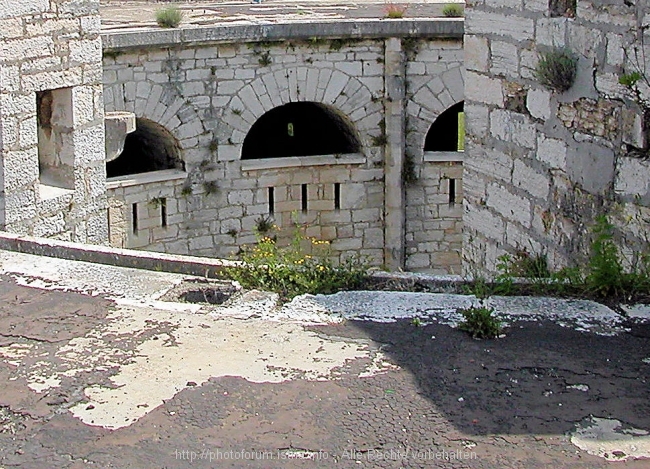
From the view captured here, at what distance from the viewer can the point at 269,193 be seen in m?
14.9

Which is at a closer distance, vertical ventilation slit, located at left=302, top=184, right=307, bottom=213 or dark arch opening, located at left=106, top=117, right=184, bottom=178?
dark arch opening, located at left=106, top=117, right=184, bottom=178

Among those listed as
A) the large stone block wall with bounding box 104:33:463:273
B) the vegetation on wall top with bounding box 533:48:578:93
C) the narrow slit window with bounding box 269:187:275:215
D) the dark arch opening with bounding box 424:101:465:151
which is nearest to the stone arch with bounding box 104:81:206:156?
the large stone block wall with bounding box 104:33:463:273

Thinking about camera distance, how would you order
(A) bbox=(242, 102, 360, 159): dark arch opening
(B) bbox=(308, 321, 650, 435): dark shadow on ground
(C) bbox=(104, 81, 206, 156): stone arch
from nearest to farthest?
(B) bbox=(308, 321, 650, 435): dark shadow on ground < (C) bbox=(104, 81, 206, 156): stone arch < (A) bbox=(242, 102, 360, 159): dark arch opening

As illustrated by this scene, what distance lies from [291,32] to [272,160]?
1743mm

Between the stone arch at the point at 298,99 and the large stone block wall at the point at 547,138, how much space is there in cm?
673

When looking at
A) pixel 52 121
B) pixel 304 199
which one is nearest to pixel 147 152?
pixel 304 199

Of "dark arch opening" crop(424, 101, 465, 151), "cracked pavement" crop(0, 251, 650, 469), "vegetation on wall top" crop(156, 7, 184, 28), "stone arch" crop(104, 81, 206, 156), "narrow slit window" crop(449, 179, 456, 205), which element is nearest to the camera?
"cracked pavement" crop(0, 251, 650, 469)

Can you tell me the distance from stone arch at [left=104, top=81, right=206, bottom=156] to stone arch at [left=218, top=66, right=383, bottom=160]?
1.45 feet

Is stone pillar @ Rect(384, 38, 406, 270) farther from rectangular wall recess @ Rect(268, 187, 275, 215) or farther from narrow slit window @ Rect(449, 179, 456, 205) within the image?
rectangular wall recess @ Rect(268, 187, 275, 215)

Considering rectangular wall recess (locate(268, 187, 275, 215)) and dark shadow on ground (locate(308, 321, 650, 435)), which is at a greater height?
dark shadow on ground (locate(308, 321, 650, 435))

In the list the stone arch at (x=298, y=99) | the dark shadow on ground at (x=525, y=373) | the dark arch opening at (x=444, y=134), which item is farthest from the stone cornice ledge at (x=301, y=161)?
the dark shadow on ground at (x=525, y=373)

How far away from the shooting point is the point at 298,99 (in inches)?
578

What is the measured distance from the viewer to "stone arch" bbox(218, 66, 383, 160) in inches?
569

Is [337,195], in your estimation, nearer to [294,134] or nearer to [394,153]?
[394,153]
